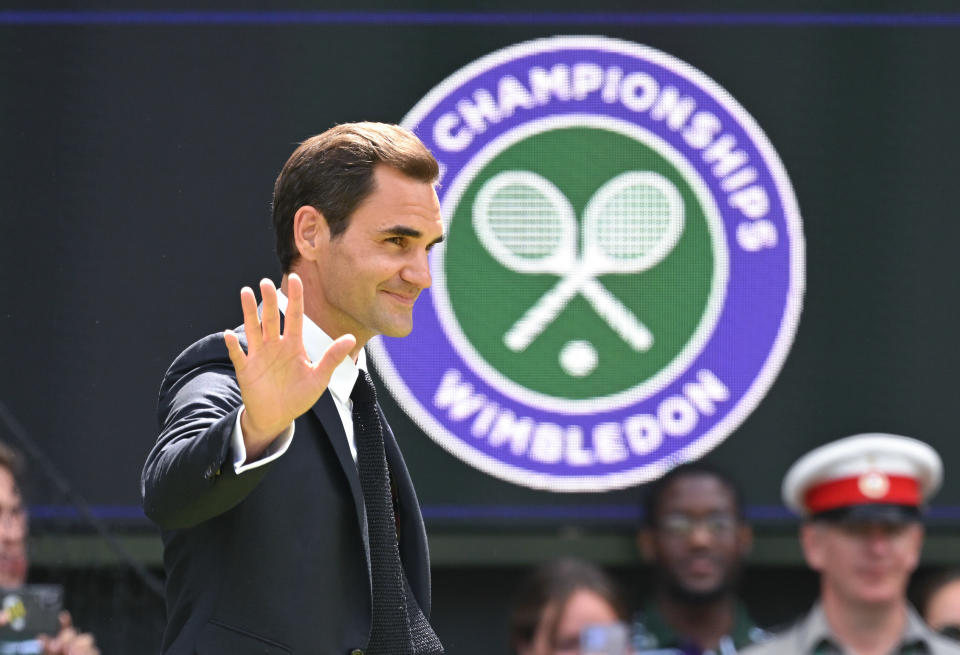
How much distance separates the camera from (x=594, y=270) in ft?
16.0

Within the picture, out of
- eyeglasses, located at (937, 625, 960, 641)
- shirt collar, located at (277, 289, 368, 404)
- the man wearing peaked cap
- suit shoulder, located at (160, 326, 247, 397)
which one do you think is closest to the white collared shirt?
shirt collar, located at (277, 289, 368, 404)

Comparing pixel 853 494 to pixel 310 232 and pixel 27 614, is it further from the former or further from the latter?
pixel 27 614

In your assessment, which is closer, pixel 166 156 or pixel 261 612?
pixel 261 612

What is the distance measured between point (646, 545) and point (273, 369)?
9.81ft

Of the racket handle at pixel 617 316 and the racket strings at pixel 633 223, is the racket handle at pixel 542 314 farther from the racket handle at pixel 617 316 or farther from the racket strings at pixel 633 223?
the racket strings at pixel 633 223

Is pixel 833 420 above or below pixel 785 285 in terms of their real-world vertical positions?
below

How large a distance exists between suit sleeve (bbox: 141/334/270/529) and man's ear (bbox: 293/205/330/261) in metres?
0.27

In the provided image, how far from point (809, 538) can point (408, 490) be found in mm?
844

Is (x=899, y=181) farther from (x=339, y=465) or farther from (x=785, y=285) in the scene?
(x=339, y=465)

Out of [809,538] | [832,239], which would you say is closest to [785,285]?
[832,239]

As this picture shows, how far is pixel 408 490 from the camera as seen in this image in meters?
2.45

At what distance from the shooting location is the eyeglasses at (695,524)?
4789 mm

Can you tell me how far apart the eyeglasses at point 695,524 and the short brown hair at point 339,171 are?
2592mm

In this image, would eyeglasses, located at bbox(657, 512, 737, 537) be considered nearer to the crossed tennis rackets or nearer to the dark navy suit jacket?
the crossed tennis rackets
